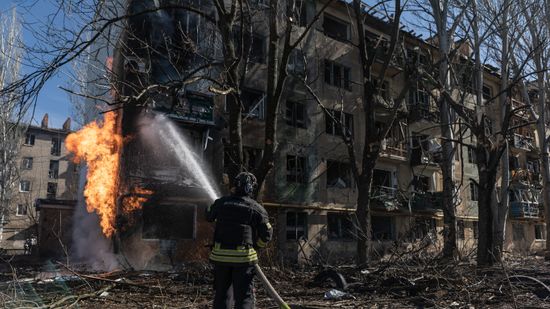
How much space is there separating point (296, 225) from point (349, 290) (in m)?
13.4

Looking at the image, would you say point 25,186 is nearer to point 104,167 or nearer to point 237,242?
point 104,167

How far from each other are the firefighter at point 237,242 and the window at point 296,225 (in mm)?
15942

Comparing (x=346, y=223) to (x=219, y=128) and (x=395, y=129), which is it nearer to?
(x=395, y=129)

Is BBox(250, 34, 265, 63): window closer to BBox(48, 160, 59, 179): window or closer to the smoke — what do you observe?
the smoke

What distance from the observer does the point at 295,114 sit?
2286cm

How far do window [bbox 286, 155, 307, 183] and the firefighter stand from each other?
52.7 feet

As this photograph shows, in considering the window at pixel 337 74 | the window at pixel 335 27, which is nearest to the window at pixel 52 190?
the window at pixel 337 74

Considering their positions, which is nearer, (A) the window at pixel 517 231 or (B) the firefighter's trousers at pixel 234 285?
(B) the firefighter's trousers at pixel 234 285

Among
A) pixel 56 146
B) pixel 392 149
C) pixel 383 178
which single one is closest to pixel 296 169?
pixel 392 149

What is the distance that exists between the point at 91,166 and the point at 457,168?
2501 centimetres

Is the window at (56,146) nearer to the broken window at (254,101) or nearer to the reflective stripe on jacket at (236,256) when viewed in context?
the broken window at (254,101)

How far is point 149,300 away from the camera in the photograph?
304 inches

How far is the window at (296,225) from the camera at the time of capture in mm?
21547

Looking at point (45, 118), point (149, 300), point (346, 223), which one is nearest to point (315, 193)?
point (346, 223)
